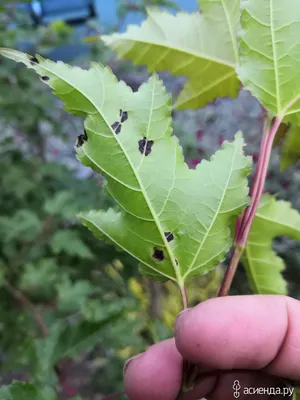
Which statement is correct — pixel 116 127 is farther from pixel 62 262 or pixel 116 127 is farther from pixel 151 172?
pixel 62 262

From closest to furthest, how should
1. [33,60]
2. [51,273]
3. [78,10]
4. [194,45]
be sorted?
[33,60] < [194,45] < [51,273] < [78,10]

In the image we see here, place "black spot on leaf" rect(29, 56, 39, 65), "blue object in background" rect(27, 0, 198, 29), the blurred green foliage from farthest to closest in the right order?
1. "blue object in background" rect(27, 0, 198, 29)
2. the blurred green foliage
3. "black spot on leaf" rect(29, 56, 39, 65)

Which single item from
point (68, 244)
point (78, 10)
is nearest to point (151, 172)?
point (68, 244)

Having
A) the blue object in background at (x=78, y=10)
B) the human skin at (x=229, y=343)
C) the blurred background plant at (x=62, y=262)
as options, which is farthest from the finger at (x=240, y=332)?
the blue object in background at (x=78, y=10)

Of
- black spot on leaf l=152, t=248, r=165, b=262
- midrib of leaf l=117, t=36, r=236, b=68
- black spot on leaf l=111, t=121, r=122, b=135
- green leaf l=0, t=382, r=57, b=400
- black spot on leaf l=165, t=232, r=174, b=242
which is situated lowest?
green leaf l=0, t=382, r=57, b=400

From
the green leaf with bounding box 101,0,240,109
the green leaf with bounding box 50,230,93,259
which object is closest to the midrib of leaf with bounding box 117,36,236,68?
the green leaf with bounding box 101,0,240,109

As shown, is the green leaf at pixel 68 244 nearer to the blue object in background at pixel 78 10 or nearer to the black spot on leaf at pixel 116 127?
the black spot on leaf at pixel 116 127

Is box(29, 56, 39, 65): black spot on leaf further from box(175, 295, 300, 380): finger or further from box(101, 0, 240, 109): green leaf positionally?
box(175, 295, 300, 380): finger
